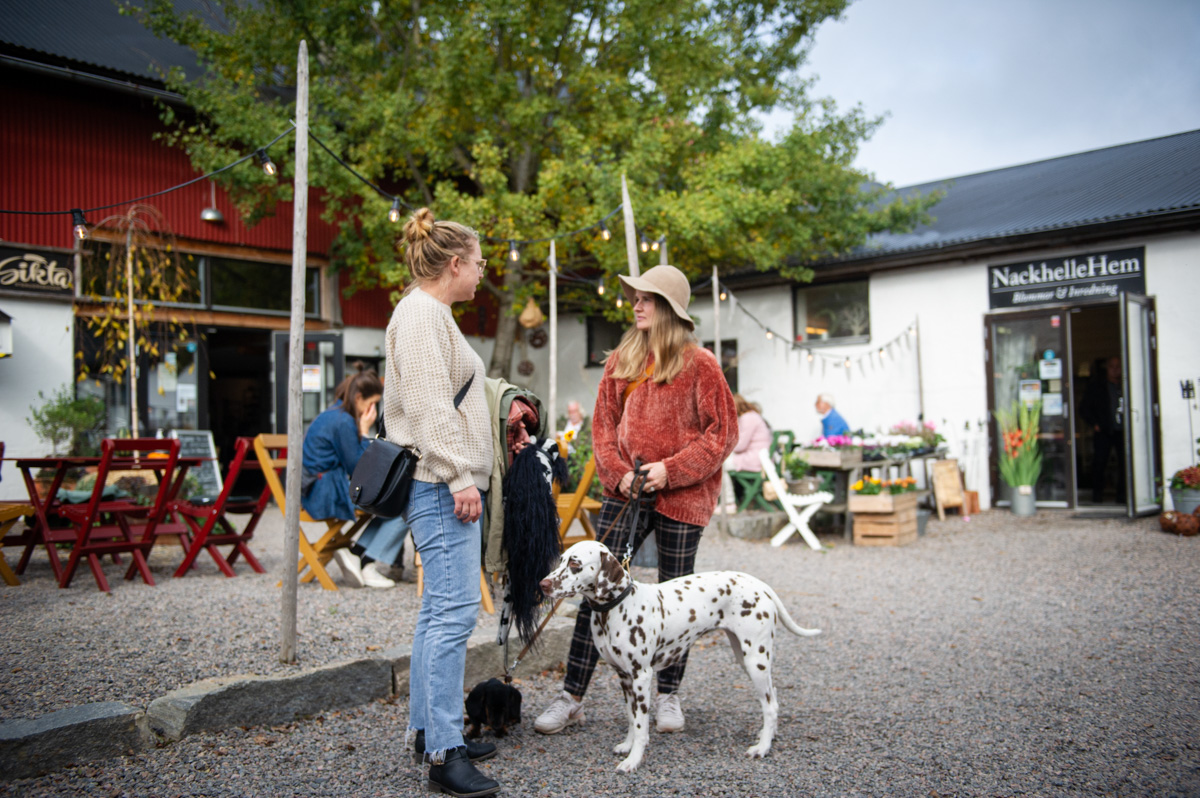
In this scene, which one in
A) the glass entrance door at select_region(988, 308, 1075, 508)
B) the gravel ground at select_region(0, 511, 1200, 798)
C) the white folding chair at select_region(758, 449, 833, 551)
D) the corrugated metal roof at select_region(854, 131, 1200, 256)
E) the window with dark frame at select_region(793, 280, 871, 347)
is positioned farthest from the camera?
the window with dark frame at select_region(793, 280, 871, 347)

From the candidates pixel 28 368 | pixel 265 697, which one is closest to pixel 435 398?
pixel 265 697

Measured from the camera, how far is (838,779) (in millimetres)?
2688

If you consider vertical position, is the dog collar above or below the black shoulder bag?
Result: below

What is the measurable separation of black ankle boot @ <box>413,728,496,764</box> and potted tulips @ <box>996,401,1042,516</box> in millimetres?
9399

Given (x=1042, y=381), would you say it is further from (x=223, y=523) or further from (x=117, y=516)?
(x=117, y=516)

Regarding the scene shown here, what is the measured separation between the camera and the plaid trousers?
3.07 meters

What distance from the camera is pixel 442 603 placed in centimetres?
252

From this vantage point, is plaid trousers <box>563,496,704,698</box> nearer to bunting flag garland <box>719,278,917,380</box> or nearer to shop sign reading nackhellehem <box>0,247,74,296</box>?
bunting flag garland <box>719,278,917,380</box>

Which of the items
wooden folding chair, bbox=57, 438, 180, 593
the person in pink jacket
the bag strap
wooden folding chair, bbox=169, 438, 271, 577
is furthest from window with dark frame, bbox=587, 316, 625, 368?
the bag strap

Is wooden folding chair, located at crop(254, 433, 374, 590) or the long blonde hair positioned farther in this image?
wooden folding chair, located at crop(254, 433, 374, 590)

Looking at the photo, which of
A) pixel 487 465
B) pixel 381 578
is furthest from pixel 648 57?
pixel 487 465

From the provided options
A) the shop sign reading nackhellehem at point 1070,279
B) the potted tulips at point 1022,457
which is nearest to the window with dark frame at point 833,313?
the shop sign reading nackhellehem at point 1070,279

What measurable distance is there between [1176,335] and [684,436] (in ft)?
31.2

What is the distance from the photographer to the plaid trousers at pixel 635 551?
3.07 m
